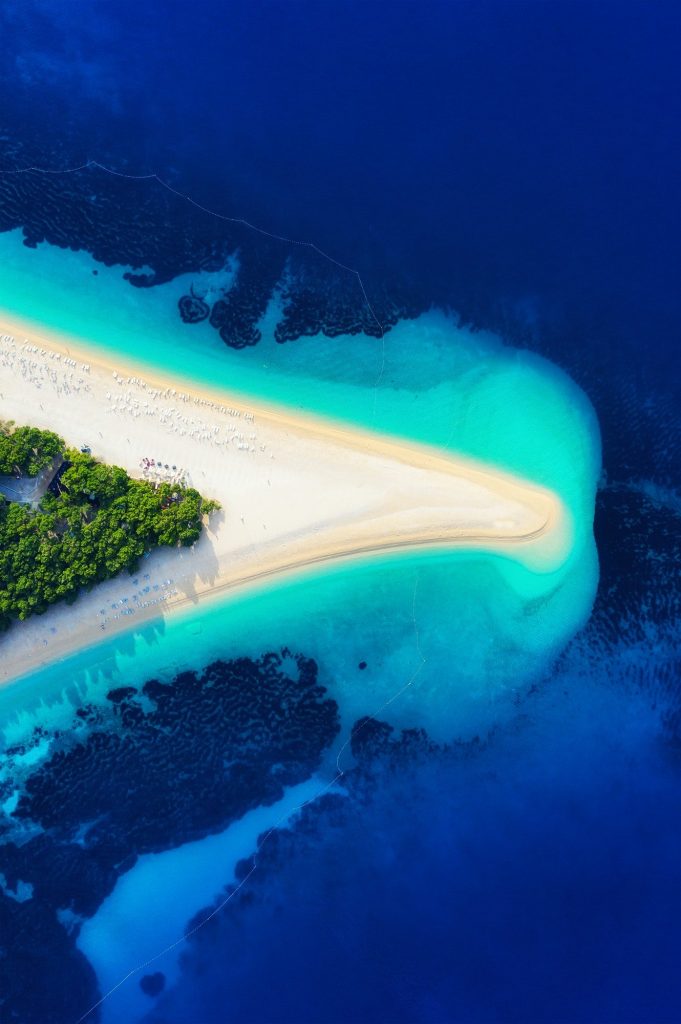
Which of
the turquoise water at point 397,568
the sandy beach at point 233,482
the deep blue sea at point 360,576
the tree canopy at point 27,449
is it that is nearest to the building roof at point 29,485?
the tree canopy at point 27,449

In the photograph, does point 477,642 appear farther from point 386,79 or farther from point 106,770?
point 386,79

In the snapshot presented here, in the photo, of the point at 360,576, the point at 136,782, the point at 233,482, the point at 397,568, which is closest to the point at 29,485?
the point at 233,482

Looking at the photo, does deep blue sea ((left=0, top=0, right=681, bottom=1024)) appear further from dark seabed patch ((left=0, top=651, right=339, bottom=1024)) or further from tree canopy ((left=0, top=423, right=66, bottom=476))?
tree canopy ((left=0, top=423, right=66, bottom=476))

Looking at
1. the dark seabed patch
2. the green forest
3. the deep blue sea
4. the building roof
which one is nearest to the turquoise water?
the deep blue sea

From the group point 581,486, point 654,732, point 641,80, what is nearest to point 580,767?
point 654,732

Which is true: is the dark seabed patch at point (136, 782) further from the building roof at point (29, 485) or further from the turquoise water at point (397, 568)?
the building roof at point (29, 485)

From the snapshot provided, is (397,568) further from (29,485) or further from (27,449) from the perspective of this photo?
(27,449)
